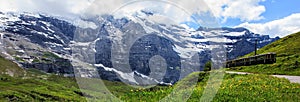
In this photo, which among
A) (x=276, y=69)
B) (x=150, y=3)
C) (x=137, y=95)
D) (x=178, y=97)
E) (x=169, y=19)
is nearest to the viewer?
(x=150, y=3)

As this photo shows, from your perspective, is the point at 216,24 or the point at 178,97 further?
the point at 178,97

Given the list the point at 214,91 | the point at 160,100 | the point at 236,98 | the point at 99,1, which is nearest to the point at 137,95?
the point at 160,100

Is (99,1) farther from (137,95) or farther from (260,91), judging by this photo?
→ (260,91)

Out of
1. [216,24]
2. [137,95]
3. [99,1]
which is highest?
[99,1]

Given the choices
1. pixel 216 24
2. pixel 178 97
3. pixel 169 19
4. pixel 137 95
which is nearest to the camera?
pixel 216 24

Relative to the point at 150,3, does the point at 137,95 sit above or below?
below

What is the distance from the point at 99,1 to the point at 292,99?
37.7ft

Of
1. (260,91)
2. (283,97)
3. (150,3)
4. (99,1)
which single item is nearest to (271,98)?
(283,97)

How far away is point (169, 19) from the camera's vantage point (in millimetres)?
20000

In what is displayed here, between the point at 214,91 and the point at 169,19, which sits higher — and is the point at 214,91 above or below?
below

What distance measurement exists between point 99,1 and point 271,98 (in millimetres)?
10574

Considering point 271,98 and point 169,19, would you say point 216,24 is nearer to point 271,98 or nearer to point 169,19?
point 169,19

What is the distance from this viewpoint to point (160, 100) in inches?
742

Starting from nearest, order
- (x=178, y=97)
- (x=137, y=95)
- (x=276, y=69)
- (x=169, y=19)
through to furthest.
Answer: (x=178, y=97) < (x=169, y=19) < (x=137, y=95) < (x=276, y=69)
